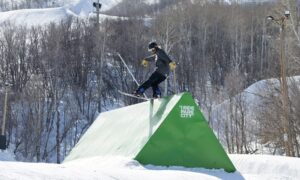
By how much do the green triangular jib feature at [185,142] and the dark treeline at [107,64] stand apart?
35224mm

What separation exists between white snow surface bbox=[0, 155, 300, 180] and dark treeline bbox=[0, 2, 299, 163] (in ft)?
112

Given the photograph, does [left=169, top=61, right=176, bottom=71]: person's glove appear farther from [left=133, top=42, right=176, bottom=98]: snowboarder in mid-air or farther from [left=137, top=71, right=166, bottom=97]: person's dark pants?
[left=137, top=71, right=166, bottom=97]: person's dark pants

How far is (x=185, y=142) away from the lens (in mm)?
11203

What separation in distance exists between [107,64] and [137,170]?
56.5 meters


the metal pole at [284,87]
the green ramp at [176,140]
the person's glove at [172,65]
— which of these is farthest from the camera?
the metal pole at [284,87]

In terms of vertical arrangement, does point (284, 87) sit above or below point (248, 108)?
above

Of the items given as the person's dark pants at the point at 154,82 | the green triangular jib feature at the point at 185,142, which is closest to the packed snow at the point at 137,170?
the green triangular jib feature at the point at 185,142

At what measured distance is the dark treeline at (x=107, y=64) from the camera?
5238 centimetres

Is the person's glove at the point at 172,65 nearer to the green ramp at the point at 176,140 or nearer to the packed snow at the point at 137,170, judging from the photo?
the green ramp at the point at 176,140

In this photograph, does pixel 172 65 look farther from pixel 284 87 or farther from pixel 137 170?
pixel 284 87

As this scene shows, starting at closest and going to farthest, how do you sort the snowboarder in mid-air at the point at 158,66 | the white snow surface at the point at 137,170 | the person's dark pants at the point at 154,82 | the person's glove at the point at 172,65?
1. the white snow surface at the point at 137,170
2. the person's glove at the point at 172,65
3. the snowboarder in mid-air at the point at 158,66
4. the person's dark pants at the point at 154,82

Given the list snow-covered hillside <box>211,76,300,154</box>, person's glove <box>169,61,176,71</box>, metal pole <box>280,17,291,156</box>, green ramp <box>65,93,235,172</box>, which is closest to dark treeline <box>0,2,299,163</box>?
snow-covered hillside <box>211,76,300,154</box>

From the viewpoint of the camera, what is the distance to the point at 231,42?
68312 mm

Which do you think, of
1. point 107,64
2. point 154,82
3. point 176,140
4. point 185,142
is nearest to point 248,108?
point 107,64
